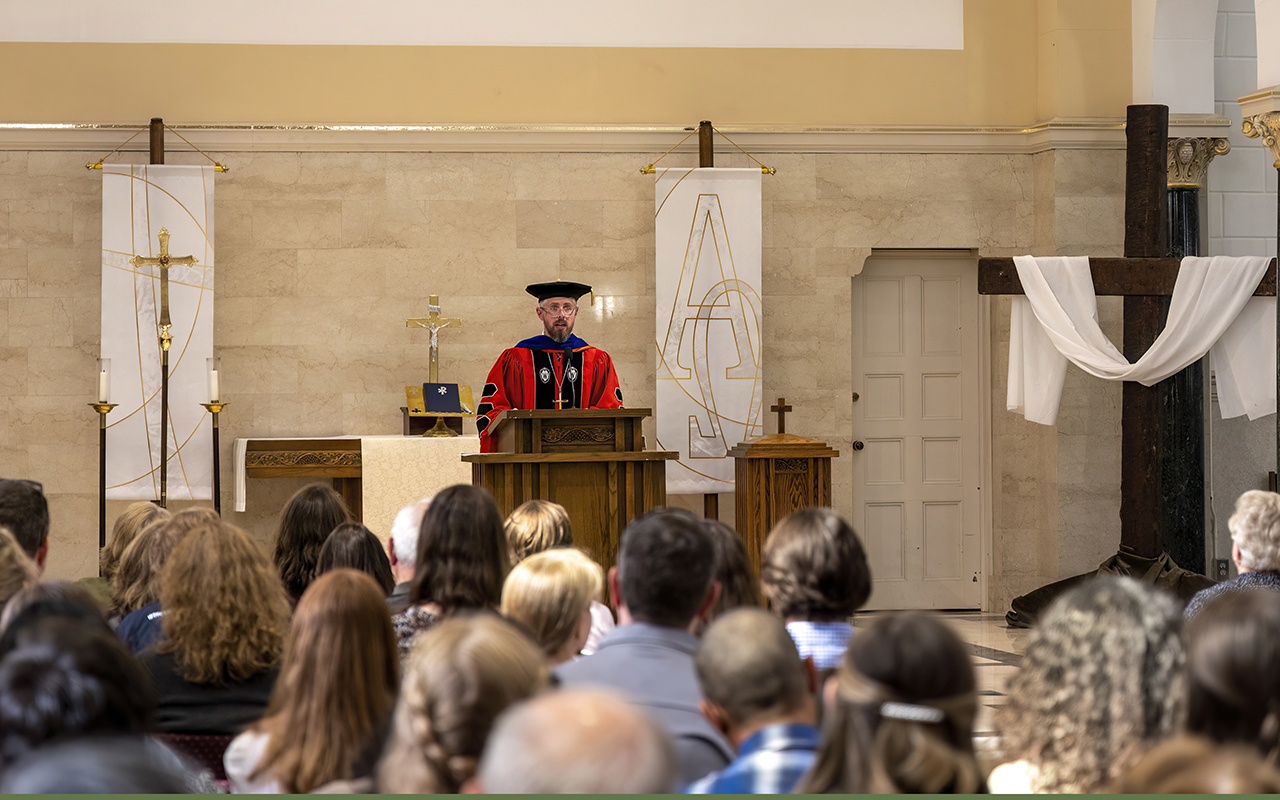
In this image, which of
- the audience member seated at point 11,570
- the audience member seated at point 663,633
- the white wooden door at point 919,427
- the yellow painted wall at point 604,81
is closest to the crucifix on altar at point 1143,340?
the yellow painted wall at point 604,81

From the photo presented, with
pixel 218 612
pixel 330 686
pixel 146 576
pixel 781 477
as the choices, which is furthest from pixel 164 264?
pixel 330 686

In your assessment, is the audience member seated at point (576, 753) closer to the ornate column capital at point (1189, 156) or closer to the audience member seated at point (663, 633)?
the audience member seated at point (663, 633)

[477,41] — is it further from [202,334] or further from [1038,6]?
[1038,6]

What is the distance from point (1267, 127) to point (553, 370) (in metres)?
4.64

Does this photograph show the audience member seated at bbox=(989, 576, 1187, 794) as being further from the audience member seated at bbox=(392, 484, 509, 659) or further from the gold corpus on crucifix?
the gold corpus on crucifix

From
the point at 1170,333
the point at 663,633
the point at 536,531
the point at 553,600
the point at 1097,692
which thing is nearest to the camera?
the point at 1097,692

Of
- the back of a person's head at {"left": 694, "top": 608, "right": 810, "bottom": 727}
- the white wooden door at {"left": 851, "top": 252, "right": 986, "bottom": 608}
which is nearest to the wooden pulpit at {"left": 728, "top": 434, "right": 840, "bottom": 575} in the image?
the white wooden door at {"left": 851, "top": 252, "right": 986, "bottom": 608}

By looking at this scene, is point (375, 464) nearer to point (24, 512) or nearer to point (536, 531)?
point (536, 531)

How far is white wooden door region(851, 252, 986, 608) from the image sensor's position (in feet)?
33.4

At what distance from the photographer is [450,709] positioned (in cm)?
196

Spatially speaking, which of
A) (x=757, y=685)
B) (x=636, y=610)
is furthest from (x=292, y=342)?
(x=757, y=685)

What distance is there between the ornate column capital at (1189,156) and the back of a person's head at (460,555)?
748 centimetres

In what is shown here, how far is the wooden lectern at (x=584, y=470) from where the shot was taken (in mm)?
6270

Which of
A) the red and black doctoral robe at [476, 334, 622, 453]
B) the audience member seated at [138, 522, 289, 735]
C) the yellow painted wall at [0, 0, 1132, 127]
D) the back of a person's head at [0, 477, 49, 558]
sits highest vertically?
the yellow painted wall at [0, 0, 1132, 127]
